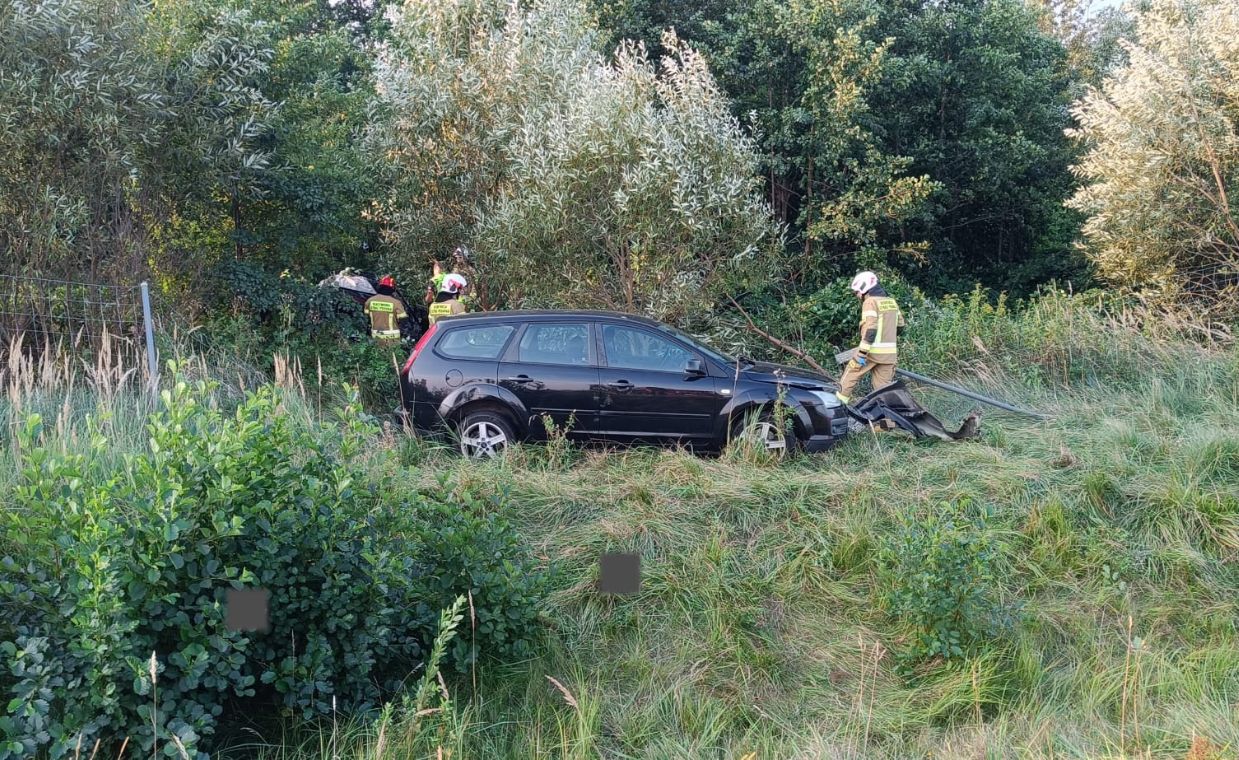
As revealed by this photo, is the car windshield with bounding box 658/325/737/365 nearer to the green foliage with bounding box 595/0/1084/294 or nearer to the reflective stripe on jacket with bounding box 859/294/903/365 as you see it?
the reflective stripe on jacket with bounding box 859/294/903/365

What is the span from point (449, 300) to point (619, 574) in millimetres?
5658

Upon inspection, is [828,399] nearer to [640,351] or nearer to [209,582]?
[640,351]

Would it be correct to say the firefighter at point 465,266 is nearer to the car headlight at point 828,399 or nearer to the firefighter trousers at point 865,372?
the firefighter trousers at point 865,372

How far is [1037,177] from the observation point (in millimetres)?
17781

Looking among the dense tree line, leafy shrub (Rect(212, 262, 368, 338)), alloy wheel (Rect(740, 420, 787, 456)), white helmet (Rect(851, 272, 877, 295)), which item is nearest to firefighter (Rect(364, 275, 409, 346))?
leafy shrub (Rect(212, 262, 368, 338))

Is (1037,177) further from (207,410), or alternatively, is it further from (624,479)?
(207,410)

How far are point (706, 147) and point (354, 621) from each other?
787 centimetres

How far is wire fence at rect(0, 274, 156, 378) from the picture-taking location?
8.25 meters

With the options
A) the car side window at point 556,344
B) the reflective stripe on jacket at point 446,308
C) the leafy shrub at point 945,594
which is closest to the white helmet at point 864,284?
the car side window at point 556,344

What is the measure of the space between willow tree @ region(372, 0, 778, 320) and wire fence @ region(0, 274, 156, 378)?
13.3 ft

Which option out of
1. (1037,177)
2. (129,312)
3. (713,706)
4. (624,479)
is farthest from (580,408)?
(1037,177)

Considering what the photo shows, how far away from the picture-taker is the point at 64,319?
28.0ft

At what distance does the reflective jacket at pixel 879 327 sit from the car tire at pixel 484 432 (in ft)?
12.3

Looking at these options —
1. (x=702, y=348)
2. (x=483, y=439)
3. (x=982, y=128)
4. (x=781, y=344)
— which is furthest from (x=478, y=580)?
(x=982, y=128)
